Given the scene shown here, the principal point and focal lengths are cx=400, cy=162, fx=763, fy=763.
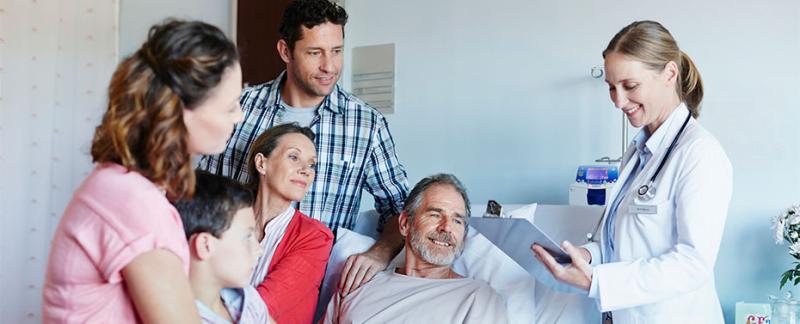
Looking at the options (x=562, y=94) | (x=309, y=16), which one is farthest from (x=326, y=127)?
(x=562, y=94)

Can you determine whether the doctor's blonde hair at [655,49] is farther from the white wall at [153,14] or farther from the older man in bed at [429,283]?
the white wall at [153,14]

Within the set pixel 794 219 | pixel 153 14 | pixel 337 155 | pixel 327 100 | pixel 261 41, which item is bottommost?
pixel 794 219

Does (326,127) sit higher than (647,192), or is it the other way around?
(326,127)

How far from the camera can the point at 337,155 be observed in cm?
259

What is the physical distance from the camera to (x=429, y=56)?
154 inches

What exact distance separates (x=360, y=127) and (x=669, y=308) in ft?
3.99

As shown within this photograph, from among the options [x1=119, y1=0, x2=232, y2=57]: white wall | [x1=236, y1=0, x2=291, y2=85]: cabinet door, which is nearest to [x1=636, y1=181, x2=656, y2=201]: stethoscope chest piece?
[x1=236, y1=0, x2=291, y2=85]: cabinet door

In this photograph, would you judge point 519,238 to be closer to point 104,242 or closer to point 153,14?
point 104,242

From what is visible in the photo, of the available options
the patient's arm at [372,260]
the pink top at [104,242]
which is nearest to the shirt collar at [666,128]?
the patient's arm at [372,260]

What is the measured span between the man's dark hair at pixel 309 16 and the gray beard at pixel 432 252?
0.76 metres

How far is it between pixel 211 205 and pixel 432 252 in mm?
1094

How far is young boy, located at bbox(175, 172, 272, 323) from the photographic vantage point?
1.33 meters

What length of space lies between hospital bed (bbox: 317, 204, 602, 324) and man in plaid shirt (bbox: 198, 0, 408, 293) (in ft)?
0.42

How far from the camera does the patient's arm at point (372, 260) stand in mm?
2326
